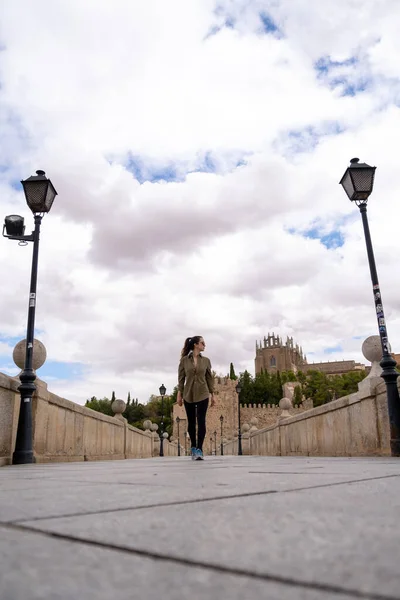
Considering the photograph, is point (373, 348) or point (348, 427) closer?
point (373, 348)

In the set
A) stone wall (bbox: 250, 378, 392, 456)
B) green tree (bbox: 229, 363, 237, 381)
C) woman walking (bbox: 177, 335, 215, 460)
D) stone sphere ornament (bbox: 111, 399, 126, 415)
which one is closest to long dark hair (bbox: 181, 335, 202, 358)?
woman walking (bbox: 177, 335, 215, 460)

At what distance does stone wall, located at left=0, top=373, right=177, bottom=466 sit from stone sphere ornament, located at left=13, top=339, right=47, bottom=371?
39 centimetres

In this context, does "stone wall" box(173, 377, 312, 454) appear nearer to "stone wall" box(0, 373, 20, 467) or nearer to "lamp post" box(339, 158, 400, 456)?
"stone wall" box(0, 373, 20, 467)

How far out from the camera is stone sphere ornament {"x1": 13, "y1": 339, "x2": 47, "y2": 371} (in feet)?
25.7

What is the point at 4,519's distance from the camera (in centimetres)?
122

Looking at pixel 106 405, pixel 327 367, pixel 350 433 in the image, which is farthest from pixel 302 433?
pixel 327 367

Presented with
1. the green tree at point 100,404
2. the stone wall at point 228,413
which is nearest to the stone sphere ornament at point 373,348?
the stone wall at point 228,413

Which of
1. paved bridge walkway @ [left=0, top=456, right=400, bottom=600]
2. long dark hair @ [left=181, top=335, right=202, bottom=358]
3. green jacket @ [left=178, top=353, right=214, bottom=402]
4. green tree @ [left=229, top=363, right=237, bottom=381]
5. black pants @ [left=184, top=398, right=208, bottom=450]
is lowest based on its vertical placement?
paved bridge walkway @ [left=0, top=456, right=400, bottom=600]

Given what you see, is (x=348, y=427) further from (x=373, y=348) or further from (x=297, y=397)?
(x=297, y=397)

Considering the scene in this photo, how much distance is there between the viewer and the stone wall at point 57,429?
22.5 ft

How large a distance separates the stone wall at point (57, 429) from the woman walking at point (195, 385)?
2.42 m

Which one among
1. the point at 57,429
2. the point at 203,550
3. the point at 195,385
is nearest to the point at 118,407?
the point at 57,429

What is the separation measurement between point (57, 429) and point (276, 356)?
343 feet

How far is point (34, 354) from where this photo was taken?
789cm
